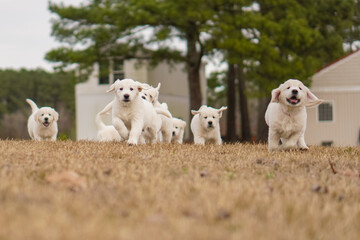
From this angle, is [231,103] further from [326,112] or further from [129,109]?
[129,109]

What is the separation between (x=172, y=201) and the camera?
342 centimetres

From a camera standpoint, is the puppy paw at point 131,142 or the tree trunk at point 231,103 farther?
the tree trunk at point 231,103

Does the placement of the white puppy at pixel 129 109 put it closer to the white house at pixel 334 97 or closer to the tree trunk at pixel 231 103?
the white house at pixel 334 97

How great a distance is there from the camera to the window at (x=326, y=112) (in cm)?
2762

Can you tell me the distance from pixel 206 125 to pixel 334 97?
18689 millimetres

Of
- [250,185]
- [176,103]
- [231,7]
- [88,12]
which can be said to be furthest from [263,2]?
[250,185]

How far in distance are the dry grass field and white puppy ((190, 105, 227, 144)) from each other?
17.2 feet

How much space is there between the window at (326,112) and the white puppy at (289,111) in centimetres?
2028

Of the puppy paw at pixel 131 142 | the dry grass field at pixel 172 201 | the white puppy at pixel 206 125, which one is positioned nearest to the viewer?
the dry grass field at pixel 172 201

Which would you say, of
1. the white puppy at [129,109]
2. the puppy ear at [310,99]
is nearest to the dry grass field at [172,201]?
the puppy ear at [310,99]

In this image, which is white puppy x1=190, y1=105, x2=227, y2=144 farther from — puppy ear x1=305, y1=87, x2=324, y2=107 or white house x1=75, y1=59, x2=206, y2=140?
white house x1=75, y1=59, x2=206, y2=140

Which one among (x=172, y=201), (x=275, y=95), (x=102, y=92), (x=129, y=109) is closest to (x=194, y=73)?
(x=102, y=92)

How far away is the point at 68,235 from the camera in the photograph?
252 centimetres

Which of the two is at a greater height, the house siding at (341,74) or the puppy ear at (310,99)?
the house siding at (341,74)
